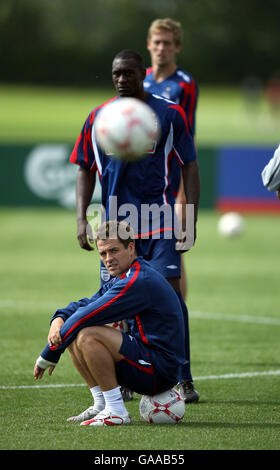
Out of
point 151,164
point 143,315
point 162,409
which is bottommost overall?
point 162,409

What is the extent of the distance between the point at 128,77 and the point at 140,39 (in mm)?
54020

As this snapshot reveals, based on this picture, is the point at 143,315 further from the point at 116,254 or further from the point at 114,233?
the point at 114,233

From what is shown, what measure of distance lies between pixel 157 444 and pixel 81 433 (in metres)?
0.48

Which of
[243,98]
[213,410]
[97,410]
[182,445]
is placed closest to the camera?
[182,445]

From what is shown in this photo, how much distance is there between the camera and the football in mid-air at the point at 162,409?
5457mm

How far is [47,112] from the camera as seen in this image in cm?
6062

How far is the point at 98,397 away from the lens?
18.3 feet

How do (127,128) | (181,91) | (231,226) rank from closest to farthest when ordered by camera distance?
(127,128) < (181,91) < (231,226)

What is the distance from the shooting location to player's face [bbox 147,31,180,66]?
7418 millimetres

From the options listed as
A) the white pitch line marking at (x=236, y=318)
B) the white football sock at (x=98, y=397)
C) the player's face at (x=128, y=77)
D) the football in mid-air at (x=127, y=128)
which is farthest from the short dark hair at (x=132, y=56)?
the white pitch line marking at (x=236, y=318)

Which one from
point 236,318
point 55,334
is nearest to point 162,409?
point 55,334

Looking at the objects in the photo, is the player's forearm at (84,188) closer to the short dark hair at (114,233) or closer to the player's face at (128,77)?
the player's face at (128,77)

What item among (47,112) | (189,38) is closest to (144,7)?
(189,38)
